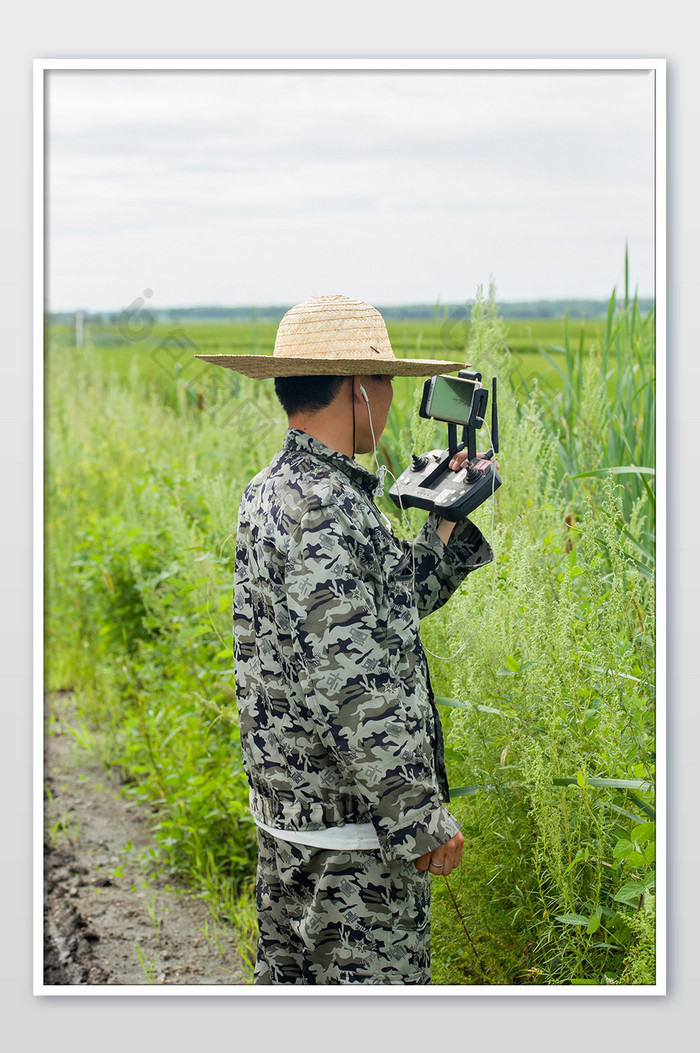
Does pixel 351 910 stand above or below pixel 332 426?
below

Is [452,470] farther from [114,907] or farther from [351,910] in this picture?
[114,907]

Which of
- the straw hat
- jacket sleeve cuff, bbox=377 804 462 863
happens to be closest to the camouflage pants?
jacket sleeve cuff, bbox=377 804 462 863

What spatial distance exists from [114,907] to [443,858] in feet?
5.11

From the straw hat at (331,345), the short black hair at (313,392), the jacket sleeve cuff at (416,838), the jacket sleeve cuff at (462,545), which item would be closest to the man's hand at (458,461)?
the jacket sleeve cuff at (462,545)

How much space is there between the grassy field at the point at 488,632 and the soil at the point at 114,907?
0.10m

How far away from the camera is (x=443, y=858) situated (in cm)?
158

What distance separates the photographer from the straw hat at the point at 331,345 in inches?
64.9

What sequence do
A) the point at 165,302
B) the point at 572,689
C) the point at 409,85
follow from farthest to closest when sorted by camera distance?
the point at 165,302 < the point at 409,85 < the point at 572,689

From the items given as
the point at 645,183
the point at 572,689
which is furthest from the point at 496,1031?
the point at 645,183

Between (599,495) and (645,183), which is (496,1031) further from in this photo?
(645,183)
